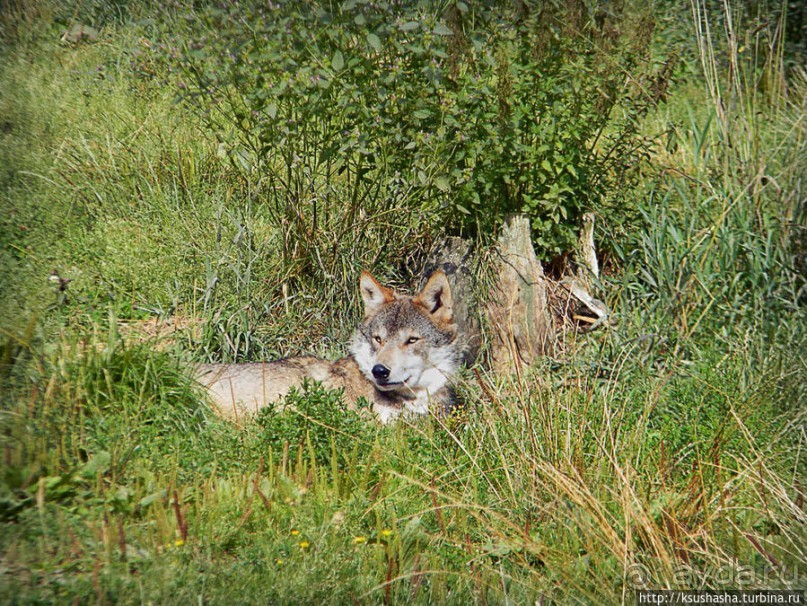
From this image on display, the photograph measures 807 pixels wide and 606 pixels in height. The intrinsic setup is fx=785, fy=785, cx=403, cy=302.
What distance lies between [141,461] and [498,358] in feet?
10.3

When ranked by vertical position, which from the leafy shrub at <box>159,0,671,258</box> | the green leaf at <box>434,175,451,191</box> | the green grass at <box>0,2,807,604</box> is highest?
the leafy shrub at <box>159,0,671,258</box>

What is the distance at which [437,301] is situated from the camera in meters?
6.09

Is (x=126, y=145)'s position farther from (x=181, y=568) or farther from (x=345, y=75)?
(x=181, y=568)

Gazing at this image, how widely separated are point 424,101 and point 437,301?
5.06 feet

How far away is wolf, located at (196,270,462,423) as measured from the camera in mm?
5562

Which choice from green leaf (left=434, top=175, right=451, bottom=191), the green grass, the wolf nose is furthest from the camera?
green leaf (left=434, top=175, right=451, bottom=191)

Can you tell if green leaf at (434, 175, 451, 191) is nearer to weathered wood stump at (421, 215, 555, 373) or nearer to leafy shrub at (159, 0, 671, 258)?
leafy shrub at (159, 0, 671, 258)

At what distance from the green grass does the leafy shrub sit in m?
0.41

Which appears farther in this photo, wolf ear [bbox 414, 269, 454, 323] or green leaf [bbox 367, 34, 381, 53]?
wolf ear [bbox 414, 269, 454, 323]

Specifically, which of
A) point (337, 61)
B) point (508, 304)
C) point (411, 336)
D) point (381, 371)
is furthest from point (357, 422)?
point (337, 61)

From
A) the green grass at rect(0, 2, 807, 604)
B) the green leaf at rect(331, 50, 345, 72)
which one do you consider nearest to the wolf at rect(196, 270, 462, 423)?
the green grass at rect(0, 2, 807, 604)

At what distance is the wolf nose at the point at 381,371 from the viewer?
18.5ft

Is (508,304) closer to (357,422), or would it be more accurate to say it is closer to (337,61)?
(357,422)

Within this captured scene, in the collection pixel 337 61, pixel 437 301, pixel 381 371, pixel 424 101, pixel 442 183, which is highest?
pixel 337 61
